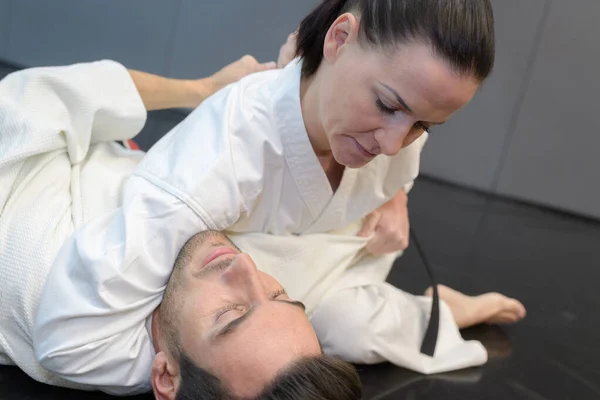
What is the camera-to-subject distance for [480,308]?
162cm

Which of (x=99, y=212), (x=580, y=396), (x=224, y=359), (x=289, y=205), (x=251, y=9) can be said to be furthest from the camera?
(x=251, y=9)

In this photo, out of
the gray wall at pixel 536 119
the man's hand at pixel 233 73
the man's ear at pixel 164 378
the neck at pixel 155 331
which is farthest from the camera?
the gray wall at pixel 536 119

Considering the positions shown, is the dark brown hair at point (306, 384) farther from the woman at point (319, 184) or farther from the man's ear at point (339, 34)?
the man's ear at point (339, 34)

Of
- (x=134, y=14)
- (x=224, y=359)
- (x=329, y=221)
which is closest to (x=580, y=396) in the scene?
(x=329, y=221)

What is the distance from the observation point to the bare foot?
1591 millimetres

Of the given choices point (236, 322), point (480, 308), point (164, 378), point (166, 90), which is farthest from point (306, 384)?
point (166, 90)

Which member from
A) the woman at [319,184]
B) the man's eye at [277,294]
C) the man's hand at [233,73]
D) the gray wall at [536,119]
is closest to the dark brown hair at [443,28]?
the woman at [319,184]

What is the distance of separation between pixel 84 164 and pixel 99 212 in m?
0.17

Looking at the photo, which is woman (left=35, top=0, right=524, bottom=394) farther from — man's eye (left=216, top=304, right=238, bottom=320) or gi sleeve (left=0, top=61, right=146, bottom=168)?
gi sleeve (left=0, top=61, right=146, bottom=168)

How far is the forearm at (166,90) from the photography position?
1.60 metres

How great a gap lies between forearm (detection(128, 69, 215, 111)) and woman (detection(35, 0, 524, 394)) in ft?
1.32

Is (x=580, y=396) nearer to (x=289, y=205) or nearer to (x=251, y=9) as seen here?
(x=289, y=205)

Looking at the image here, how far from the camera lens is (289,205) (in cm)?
128

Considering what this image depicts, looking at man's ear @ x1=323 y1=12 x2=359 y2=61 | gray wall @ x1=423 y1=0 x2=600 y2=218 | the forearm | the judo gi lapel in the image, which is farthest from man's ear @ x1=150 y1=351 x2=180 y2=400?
gray wall @ x1=423 y1=0 x2=600 y2=218
